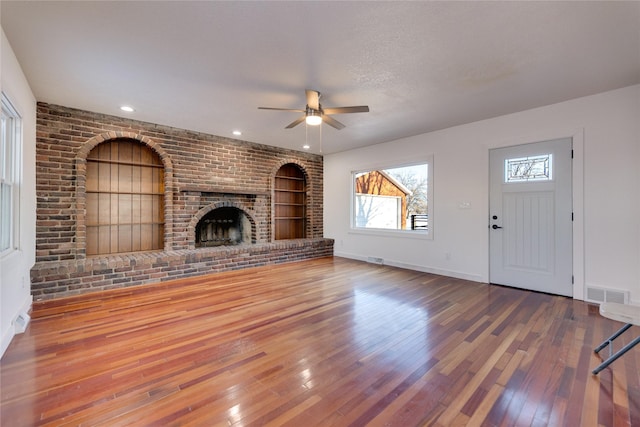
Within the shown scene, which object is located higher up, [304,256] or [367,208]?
[367,208]

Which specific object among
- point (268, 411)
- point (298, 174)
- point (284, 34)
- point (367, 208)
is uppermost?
point (284, 34)

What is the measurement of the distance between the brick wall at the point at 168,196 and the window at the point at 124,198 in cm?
Answer: 33

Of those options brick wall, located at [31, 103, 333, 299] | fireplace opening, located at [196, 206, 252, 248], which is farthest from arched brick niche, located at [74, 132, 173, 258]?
fireplace opening, located at [196, 206, 252, 248]

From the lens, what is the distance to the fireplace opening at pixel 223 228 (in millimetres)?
5621

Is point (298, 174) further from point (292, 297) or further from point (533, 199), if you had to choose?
point (533, 199)

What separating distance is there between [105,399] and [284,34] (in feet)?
9.06

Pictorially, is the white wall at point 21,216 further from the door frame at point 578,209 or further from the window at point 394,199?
the door frame at point 578,209

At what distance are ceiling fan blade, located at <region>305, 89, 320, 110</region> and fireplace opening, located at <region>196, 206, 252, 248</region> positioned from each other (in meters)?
3.28

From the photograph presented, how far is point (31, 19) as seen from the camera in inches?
81.3

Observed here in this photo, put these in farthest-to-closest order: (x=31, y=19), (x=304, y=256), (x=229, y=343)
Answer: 1. (x=304, y=256)
2. (x=229, y=343)
3. (x=31, y=19)

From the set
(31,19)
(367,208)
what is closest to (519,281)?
(367,208)

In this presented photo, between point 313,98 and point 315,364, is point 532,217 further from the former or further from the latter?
point 315,364

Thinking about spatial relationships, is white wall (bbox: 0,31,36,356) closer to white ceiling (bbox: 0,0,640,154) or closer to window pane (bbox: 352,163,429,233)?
white ceiling (bbox: 0,0,640,154)

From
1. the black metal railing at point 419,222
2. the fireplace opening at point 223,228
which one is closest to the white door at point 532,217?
the black metal railing at point 419,222
